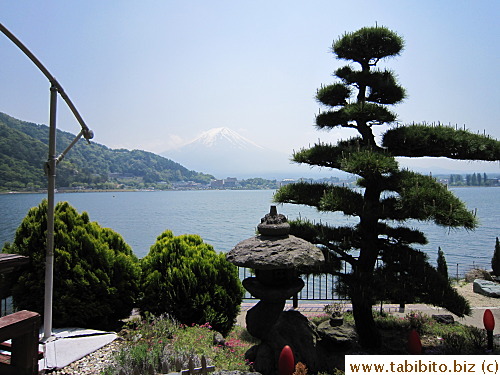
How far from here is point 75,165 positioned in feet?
219

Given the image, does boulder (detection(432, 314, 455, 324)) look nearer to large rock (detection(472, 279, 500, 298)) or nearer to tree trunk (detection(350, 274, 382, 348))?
tree trunk (detection(350, 274, 382, 348))

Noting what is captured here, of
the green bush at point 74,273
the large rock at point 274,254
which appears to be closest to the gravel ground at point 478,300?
the large rock at point 274,254

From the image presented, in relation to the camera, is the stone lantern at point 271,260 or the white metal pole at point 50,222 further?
the white metal pole at point 50,222

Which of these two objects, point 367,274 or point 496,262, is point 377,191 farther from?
point 496,262

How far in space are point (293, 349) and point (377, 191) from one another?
2839 mm

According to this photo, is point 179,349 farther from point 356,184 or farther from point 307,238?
point 356,184

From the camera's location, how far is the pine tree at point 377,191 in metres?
5.42

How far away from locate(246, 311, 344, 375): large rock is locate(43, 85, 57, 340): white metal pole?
2758 millimetres

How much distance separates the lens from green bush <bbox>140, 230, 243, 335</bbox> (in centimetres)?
622

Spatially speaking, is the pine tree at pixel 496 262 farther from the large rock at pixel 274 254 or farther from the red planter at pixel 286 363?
the red planter at pixel 286 363

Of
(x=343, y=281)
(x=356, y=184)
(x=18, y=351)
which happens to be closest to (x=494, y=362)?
(x=343, y=281)

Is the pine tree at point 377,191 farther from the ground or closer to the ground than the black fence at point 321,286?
farther from the ground

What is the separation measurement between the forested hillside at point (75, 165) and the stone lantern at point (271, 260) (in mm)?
3306

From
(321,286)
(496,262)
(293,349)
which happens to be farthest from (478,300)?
(293,349)
